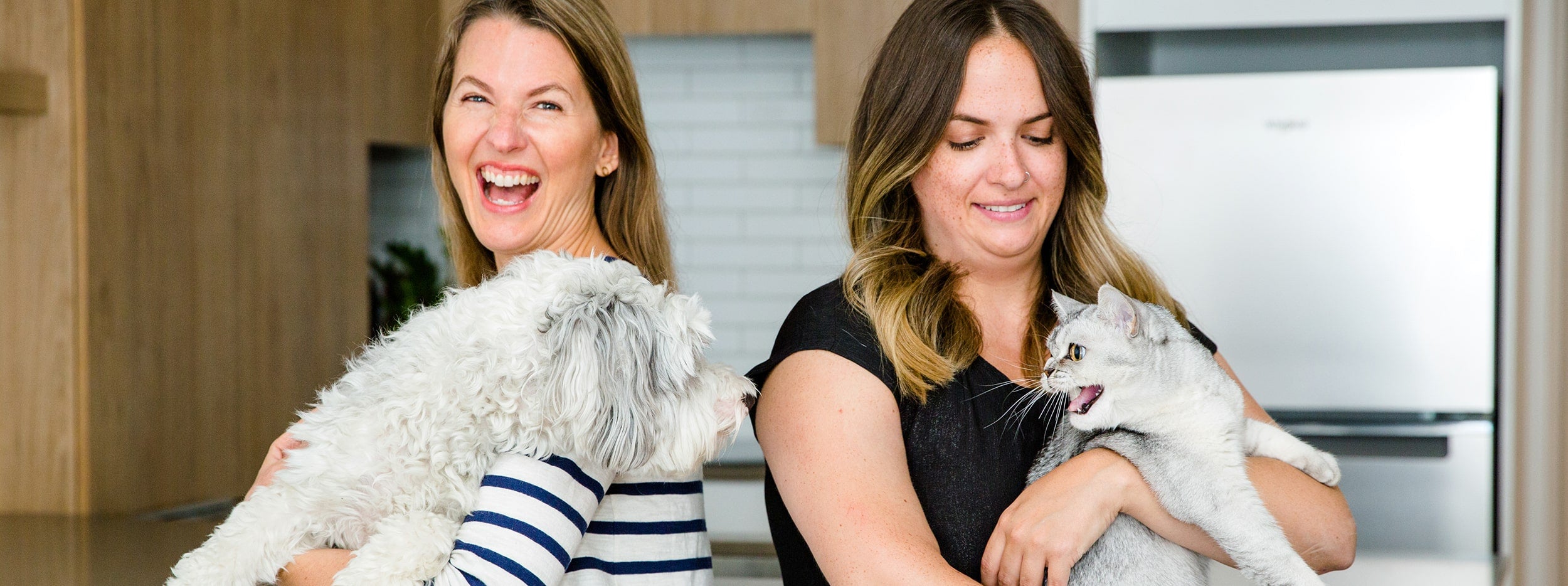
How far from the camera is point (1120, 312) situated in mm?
1237

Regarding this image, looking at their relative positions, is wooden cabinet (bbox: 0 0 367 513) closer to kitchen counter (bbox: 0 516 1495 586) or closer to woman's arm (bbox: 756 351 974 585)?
kitchen counter (bbox: 0 516 1495 586)

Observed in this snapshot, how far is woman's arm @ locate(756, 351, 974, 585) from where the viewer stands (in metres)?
1.19

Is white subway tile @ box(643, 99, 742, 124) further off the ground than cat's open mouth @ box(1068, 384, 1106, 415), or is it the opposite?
white subway tile @ box(643, 99, 742, 124)

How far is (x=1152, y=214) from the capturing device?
10.6ft

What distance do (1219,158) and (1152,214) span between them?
21 centimetres

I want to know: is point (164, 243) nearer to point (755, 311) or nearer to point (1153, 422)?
point (755, 311)

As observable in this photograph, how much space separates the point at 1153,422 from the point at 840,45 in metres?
2.48

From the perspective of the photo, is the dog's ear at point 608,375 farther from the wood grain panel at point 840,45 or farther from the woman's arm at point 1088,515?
the wood grain panel at point 840,45

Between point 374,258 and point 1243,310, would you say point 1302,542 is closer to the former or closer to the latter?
point 1243,310

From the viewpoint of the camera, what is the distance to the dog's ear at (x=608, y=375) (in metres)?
1.07

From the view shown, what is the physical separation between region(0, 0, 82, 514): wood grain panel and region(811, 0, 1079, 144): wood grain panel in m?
1.84

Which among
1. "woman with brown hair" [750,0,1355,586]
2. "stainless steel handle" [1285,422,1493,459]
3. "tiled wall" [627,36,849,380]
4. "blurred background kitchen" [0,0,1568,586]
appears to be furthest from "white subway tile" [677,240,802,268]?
"woman with brown hair" [750,0,1355,586]

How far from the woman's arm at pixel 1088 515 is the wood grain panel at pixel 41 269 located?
218 centimetres

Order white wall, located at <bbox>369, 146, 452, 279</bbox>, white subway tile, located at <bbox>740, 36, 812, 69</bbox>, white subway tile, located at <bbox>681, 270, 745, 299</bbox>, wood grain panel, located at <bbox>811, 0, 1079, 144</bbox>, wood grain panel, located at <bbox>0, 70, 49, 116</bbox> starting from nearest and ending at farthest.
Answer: wood grain panel, located at <bbox>0, 70, 49, 116</bbox> < wood grain panel, located at <bbox>811, 0, 1079, 144</bbox> < white subway tile, located at <bbox>740, 36, 812, 69</bbox> < white subway tile, located at <bbox>681, 270, 745, 299</bbox> < white wall, located at <bbox>369, 146, 452, 279</bbox>
